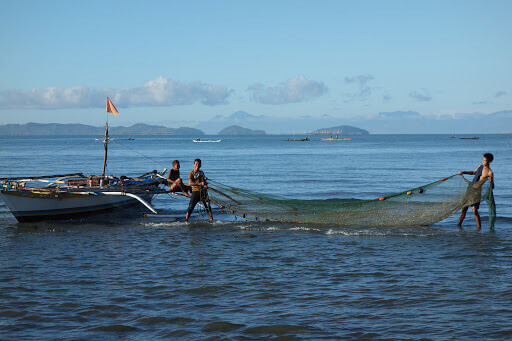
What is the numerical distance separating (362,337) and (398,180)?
28.7 m

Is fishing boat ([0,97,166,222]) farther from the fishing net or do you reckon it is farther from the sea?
the fishing net

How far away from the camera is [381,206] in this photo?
50.8 ft

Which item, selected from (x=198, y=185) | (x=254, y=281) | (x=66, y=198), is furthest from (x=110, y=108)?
(x=254, y=281)

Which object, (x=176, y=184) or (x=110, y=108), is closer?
(x=176, y=184)

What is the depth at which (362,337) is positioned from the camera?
7305 mm

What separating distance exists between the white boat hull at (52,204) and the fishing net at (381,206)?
4015mm

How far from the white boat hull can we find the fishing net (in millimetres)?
4015

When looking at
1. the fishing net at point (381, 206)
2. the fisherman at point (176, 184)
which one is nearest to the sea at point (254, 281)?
the fishing net at point (381, 206)

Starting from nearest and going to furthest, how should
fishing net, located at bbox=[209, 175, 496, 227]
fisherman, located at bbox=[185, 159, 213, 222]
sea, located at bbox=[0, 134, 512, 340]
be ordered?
sea, located at bbox=[0, 134, 512, 340], fishing net, located at bbox=[209, 175, 496, 227], fisherman, located at bbox=[185, 159, 213, 222]

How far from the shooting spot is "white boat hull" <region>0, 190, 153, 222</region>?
54.5 ft

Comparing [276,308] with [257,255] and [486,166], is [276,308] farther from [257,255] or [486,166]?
[486,166]

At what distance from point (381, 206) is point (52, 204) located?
411 inches

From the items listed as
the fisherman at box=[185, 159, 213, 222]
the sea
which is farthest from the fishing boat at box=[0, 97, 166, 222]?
the fisherman at box=[185, 159, 213, 222]

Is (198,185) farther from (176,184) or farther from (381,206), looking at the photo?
(381,206)
